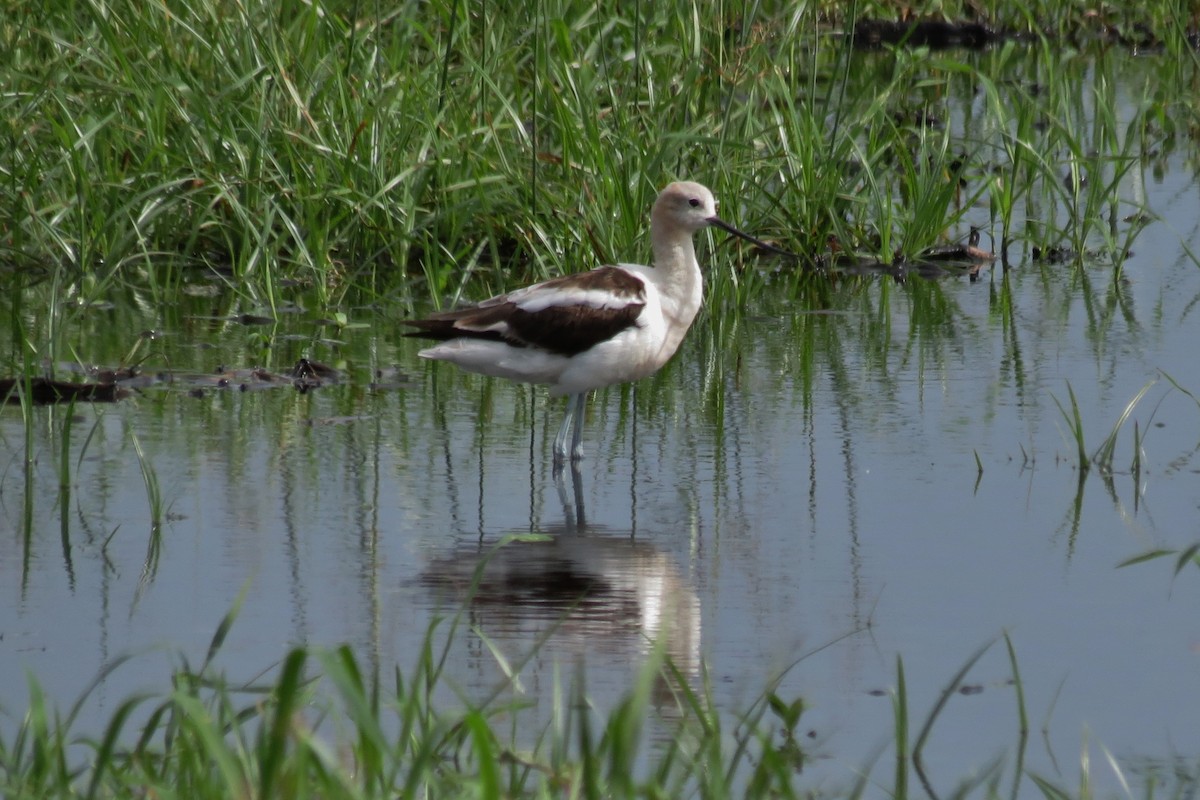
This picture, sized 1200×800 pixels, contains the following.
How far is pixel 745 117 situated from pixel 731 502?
4.24 m

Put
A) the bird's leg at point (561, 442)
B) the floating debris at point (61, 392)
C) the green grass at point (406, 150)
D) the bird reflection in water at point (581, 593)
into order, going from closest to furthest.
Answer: the bird reflection in water at point (581, 593)
the bird's leg at point (561, 442)
the floating debris at point (61, 392)
the green grass at point (406, 150)

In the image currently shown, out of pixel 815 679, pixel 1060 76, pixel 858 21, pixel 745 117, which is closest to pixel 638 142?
pixel 745 117

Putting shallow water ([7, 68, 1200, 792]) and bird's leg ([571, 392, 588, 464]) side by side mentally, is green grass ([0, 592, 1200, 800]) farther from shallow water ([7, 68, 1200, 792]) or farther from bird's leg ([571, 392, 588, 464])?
bird's leg ([571, 392, 588, 464])

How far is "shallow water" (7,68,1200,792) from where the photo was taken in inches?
191

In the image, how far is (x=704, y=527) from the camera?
6.10m

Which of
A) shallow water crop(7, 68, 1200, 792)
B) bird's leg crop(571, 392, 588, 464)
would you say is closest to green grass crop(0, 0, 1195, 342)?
shallow water crop(7, 68, 1200, 792)

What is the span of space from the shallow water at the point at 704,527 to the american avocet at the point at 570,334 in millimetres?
Result: 247

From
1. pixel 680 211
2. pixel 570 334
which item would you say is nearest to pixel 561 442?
pixel 570 334

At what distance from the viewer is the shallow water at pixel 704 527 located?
16.0ft

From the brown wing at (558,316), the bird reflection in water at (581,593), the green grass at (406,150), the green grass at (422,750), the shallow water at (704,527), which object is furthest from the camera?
the green grass at (406,150)

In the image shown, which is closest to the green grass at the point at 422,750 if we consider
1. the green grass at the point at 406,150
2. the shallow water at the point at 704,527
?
the shallow water at the point at 704,527

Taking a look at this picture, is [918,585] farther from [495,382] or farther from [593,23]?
[593,23]

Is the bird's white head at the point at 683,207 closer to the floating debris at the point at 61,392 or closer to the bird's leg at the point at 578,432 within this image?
the bird's leg at the point at 578,432

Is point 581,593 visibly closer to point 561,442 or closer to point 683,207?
point 561,442
